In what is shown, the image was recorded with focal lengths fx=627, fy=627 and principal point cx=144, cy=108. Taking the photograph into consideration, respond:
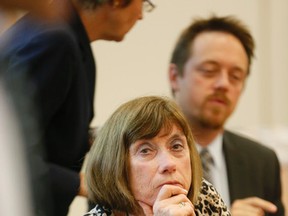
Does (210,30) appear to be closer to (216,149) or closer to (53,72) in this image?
(216,149)

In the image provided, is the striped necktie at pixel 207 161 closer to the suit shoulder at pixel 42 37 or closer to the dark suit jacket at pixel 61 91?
the dark suit jacket at pixel 61 91

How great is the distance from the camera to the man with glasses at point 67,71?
5.85 ft

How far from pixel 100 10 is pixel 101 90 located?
5.42ft

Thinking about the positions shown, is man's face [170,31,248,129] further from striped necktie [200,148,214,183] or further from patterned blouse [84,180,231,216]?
patterned blouse [84,180,231,216]

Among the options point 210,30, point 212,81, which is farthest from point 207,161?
point 210,30

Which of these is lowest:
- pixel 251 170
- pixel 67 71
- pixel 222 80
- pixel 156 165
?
pixel 251 170

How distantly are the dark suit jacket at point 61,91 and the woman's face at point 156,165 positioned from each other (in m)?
0.35

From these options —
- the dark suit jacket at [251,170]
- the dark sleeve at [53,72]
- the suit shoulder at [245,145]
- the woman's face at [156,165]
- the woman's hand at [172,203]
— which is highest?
the dark sleeve at [53,72]

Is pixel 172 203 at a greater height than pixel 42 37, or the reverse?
pixel 42 37

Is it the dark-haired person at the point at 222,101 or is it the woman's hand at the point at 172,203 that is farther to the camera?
the dark-haired person at the point at 222,101

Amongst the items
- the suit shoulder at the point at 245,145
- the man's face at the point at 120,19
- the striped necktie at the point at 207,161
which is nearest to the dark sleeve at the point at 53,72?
the man's face at the point at 120,19

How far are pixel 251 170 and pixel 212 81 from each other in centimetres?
40

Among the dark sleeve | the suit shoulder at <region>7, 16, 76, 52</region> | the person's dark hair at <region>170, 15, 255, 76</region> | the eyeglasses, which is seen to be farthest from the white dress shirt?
the suit shoulder at <region>7, 16, 76, 52</region>

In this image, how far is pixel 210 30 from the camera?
279cm
